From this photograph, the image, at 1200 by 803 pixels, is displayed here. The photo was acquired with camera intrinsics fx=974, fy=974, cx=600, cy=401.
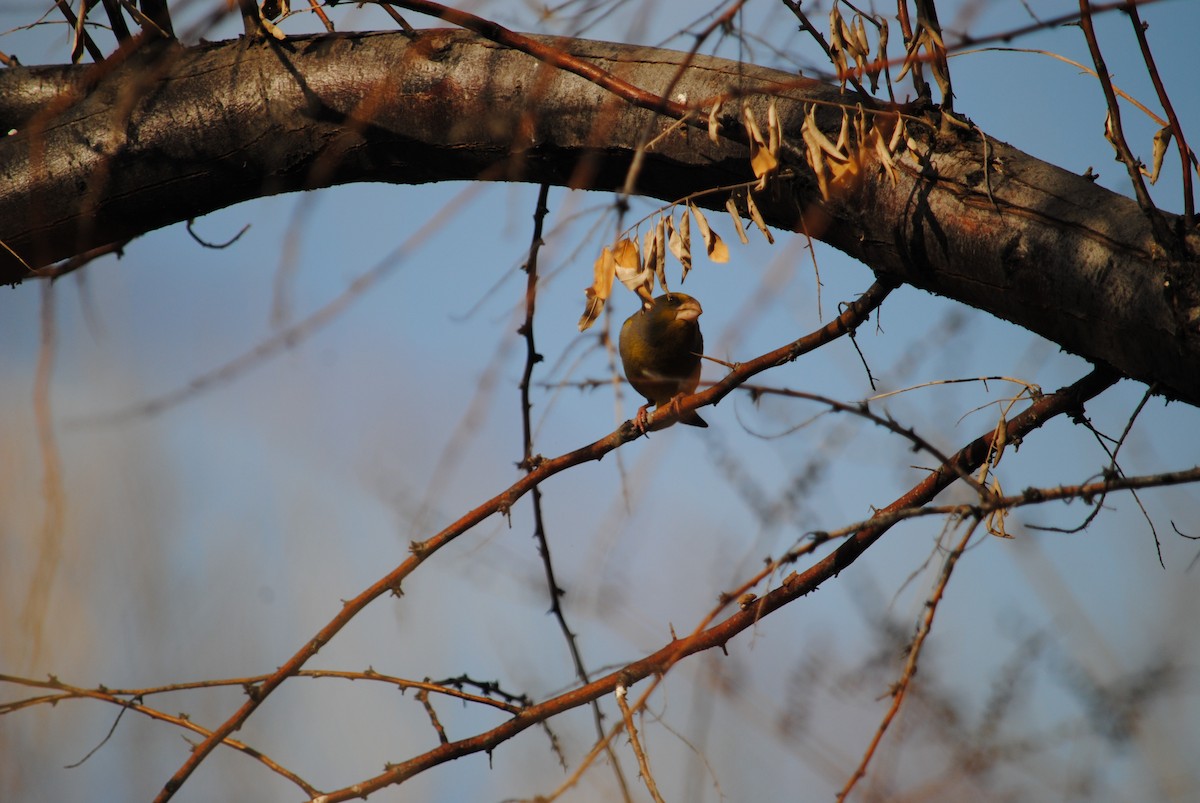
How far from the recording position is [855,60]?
1.98m

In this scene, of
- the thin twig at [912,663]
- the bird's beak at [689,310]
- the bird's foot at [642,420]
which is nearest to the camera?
the thin twig at [912,663]

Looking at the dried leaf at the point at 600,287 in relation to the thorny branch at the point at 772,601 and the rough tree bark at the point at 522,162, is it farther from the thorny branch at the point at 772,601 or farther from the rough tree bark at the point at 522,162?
the thorny branch at the point at 772,601

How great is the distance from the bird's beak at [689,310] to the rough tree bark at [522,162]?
1.50 metres

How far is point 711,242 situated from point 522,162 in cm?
70

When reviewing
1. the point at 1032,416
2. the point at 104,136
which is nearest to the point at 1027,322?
the point at 1032,416

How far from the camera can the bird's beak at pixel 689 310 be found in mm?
3758

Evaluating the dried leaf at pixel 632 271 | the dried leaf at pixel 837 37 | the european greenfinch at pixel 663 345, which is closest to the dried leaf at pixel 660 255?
the dried leaf at pixel 632 271

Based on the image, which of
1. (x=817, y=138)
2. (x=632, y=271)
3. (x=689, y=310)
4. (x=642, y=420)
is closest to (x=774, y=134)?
(x=817, y=138)

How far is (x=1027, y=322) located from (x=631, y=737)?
3.69 feet

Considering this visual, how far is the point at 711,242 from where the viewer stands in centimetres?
173

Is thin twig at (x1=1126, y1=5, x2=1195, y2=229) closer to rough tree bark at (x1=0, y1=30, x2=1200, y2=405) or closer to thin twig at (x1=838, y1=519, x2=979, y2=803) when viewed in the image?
rough tree bark at (x1=0, y1=30, x2=1200, y2=405)

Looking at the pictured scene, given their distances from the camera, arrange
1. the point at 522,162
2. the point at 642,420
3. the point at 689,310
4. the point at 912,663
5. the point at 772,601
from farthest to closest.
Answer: the point at 689,310 → the point at 642,420 → the point at 522,162 → the point at 772,601 → the point at 912,663

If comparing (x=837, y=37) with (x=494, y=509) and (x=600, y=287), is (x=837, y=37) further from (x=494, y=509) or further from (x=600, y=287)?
(x=494, y=509)

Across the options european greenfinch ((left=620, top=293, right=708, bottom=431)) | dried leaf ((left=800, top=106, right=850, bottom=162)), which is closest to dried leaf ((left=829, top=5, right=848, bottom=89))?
dried leaf ((left=800, top=106, right=850, bottom=162))
